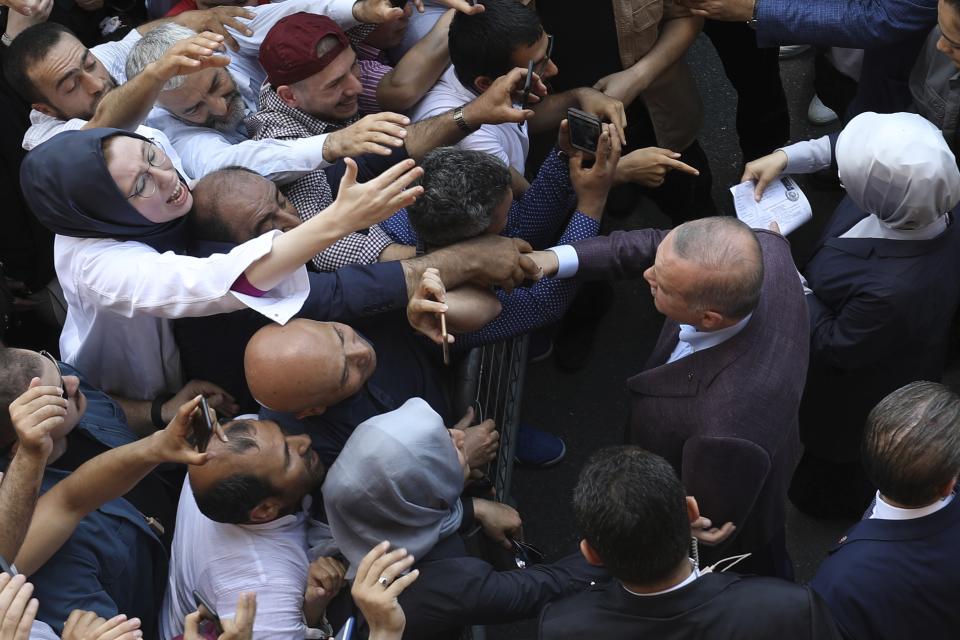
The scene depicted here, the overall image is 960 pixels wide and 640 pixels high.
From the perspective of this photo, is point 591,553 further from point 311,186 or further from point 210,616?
point 311,186

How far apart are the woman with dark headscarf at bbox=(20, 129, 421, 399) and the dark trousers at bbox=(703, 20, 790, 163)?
2.21 m

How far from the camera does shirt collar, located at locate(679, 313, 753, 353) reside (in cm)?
279

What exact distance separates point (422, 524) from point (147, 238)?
1.15m

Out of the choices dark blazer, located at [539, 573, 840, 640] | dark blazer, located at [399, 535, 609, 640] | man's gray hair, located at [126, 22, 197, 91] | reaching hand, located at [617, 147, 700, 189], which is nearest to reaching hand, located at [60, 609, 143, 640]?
dark blazer, located at [399, 535, 609, 640]

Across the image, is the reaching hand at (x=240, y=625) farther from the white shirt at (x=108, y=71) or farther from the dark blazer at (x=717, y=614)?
the white shirt at (x=108, y=71)

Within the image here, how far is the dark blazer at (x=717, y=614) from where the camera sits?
2238 mm

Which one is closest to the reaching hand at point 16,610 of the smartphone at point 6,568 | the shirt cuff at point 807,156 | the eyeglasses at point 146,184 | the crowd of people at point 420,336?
the crowd of people at point 420,336

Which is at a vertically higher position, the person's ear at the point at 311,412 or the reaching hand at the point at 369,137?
the reaching hand at the point at 369,137

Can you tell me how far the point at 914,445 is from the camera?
2500 millimetres

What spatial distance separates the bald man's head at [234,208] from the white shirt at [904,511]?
6.19ft

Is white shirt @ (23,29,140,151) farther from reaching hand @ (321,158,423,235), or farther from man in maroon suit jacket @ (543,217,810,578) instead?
man in maroon suit jacket @ (543,217,810,578)

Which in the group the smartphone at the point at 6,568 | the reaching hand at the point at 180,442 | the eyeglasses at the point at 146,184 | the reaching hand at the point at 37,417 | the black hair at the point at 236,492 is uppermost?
the eyeglasses at the point at 146,184

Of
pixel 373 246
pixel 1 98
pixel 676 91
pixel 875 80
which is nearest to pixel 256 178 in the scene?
pixel 373 246

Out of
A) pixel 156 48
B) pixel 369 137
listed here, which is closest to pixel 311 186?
pixel 369 137
